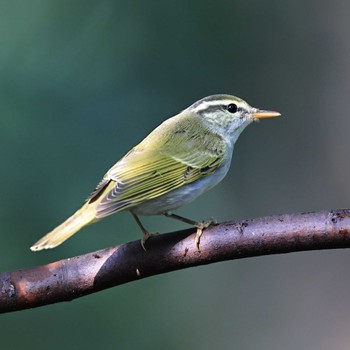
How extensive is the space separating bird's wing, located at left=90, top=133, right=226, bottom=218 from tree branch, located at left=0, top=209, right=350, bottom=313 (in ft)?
1.02

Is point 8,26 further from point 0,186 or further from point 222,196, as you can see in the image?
point 222,196

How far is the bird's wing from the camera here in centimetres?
326

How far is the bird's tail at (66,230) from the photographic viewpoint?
120 inches

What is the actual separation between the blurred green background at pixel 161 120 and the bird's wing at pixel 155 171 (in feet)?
3.73

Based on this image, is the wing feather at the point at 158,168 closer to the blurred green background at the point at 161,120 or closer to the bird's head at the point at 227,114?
the bird's head at the point at 227,114

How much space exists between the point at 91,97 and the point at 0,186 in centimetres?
91

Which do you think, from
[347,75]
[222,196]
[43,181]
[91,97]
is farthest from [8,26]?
[347,75]

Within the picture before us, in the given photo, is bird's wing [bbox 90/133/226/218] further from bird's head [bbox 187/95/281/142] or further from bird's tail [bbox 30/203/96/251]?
bird's head [bbox 187/95/281/142]

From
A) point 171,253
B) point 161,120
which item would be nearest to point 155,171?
point 171,253

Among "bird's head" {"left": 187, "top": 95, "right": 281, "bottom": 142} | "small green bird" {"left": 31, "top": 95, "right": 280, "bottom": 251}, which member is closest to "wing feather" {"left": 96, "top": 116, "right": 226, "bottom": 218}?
"small green bird" {"left": 31, "top": 95, "right": 280, "bottom": 251}

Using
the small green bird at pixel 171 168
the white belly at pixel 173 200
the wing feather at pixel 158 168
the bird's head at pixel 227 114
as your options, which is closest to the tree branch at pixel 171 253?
the small green bird at pixel 171 168

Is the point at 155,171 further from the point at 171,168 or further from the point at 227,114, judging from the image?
the point at 227,114

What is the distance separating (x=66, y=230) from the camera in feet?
10.2

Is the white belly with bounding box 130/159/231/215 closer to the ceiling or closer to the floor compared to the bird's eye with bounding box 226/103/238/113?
closer to the floor
